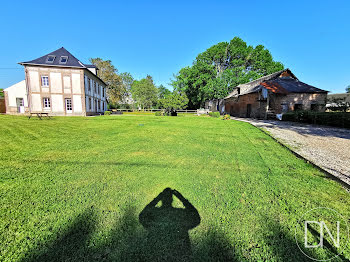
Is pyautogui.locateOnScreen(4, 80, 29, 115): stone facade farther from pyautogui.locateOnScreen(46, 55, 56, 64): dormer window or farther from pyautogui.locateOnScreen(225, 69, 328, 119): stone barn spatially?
pyautogui.locateOnScreen(225, 69, 328, 119): stone barn

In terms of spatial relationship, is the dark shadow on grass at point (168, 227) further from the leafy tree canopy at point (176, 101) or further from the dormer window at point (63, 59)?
the leafy tree canopy at point (176, 101)

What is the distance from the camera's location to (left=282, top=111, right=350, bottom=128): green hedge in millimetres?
10987

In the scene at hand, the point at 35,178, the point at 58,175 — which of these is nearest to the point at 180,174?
the point at 58,175

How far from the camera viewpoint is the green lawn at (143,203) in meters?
1.59

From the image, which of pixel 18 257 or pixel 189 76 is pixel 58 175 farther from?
pixel 189 76

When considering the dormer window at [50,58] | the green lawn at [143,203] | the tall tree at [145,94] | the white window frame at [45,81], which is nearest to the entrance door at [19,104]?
the white window frame at [45,81]

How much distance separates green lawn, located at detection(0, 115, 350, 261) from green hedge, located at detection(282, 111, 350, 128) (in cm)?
1111

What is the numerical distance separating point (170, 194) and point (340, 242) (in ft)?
6.74

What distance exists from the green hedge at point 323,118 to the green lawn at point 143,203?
11110 mm

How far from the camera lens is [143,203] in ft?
7.53

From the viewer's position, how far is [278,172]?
3447 mm

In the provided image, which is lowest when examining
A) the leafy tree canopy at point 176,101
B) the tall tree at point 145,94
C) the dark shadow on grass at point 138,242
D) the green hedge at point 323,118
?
the dark shadow on grass at point 138,242

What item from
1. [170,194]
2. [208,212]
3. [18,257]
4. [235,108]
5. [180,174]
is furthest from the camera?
[235,108]

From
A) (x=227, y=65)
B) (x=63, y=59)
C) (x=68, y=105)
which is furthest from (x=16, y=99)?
(x=227, y=65)
